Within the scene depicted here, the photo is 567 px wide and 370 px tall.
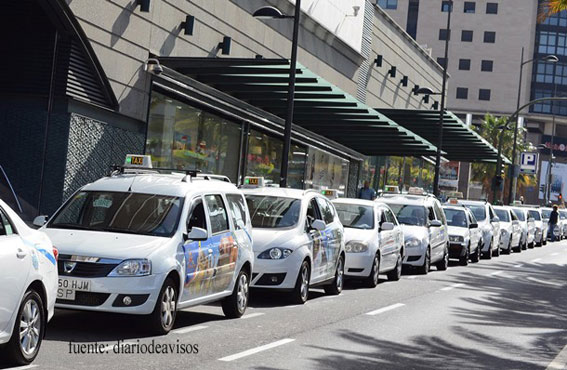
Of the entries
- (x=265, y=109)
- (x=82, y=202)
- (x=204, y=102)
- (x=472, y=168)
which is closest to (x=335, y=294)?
(x=82, y=202)

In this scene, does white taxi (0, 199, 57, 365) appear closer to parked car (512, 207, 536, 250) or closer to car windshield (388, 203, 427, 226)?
car windshield (388, 203, 427, 226)

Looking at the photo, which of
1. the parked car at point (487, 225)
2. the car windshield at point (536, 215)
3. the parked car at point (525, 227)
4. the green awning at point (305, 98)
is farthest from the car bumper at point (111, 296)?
the car windshield at point (536, 215)

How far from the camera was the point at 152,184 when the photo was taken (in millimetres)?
12453

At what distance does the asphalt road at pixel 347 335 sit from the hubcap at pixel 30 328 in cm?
16

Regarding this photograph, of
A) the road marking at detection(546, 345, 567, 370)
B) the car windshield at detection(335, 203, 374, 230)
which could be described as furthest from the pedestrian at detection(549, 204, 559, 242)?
the road marking at detection(546, 345, 567, 370)

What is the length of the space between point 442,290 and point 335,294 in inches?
128

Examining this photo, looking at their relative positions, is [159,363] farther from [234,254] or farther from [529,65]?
[529,65]

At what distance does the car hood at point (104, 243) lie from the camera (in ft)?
34.7

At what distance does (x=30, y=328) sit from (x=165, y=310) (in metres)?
2.44

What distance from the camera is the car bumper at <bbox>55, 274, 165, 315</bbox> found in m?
10.4

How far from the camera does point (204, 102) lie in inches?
1095

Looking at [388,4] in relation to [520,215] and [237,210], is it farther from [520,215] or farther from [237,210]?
[237,210]

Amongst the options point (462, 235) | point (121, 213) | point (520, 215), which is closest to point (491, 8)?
point (520, 215)

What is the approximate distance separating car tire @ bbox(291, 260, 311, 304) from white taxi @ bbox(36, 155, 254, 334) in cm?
170
